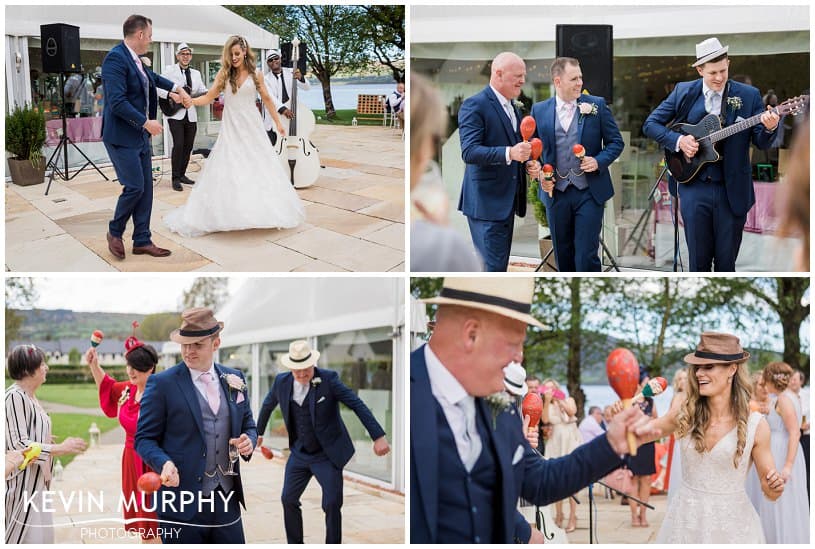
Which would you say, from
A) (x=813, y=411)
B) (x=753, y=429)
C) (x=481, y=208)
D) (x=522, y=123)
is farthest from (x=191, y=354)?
(x=813, y=411)

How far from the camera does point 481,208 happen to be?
4789 mm

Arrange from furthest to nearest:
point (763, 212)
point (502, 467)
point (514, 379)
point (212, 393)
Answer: point (763, 212), point (212, 393), point (514, 379), point (502, 467)

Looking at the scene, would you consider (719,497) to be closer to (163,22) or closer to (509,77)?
(509,77)

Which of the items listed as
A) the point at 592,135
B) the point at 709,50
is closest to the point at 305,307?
the point at 592,135

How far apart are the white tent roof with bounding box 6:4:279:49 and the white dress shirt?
2.81 meters

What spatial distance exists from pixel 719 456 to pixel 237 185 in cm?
335

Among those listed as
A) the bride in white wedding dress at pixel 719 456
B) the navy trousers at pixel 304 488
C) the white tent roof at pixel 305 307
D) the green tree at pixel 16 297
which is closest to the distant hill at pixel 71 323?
the green tree at pixel 16 297

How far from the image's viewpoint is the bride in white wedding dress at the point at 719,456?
423 centimetres

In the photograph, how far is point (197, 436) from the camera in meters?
4.25

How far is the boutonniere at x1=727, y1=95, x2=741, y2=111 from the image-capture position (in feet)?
15.4

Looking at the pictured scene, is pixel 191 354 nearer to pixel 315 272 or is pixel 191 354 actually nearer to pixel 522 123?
pixel 315 272

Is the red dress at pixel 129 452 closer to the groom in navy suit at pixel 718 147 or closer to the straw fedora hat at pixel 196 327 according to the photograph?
the straw fedora hat at pixel 196 327

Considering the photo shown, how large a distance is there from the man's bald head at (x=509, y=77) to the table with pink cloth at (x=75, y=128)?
3087 mm

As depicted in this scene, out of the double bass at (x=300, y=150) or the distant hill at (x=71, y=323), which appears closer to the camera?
the distant hill at (x=71, y=323)
